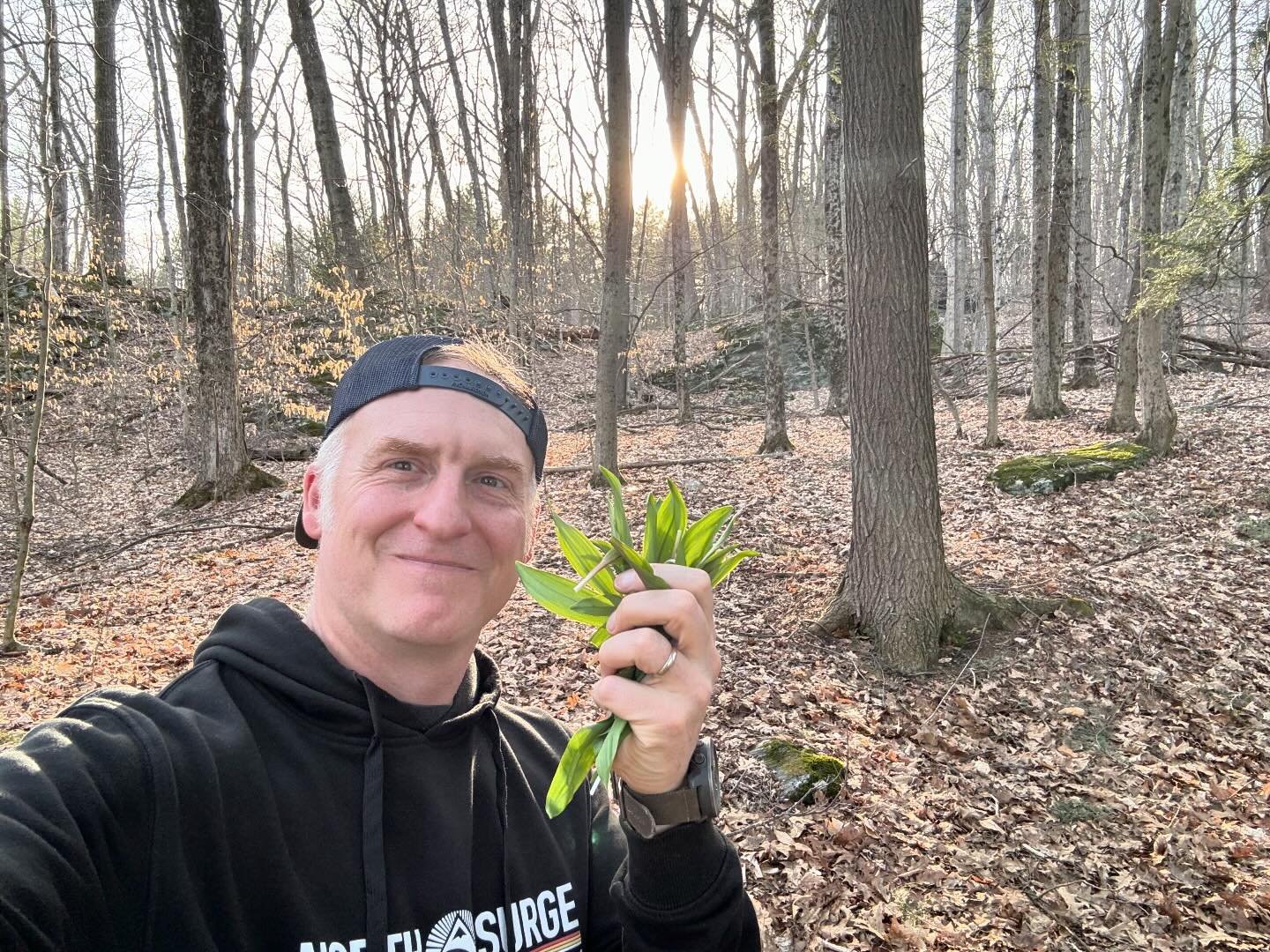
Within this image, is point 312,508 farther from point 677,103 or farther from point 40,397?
point 677,103

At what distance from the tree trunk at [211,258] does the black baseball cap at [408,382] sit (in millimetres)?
10330

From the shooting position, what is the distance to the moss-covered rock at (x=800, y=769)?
3758 mm

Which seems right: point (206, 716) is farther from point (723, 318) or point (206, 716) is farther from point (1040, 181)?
point (723, 318)

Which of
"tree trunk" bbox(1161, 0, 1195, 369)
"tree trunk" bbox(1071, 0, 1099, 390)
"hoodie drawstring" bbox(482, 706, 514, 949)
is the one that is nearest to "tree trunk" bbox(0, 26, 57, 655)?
"hoodie drawstring" bbox(482, 706, 514, 949)

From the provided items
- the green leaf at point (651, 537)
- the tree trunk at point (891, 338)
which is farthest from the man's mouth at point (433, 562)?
the tree trunk at point (891, 338)

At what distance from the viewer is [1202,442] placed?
916 cm

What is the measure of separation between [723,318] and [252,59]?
627 inches

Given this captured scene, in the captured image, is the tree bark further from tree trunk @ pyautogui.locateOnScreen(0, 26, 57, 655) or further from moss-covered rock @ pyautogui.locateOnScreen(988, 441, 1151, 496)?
tree trunk @ pyautogui.locateOnScreen(0, 26, 57, 655)

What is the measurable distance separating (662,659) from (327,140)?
54.6ft

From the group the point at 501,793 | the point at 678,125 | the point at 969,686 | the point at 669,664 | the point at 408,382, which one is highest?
the point at 678,125

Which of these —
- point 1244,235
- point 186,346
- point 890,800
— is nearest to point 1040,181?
point 1244,235

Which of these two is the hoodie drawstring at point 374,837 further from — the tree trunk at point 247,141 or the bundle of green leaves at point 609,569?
the tree trunk at point 247,141

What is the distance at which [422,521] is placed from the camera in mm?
1273

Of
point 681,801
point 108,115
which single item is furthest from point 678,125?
point 108,115
